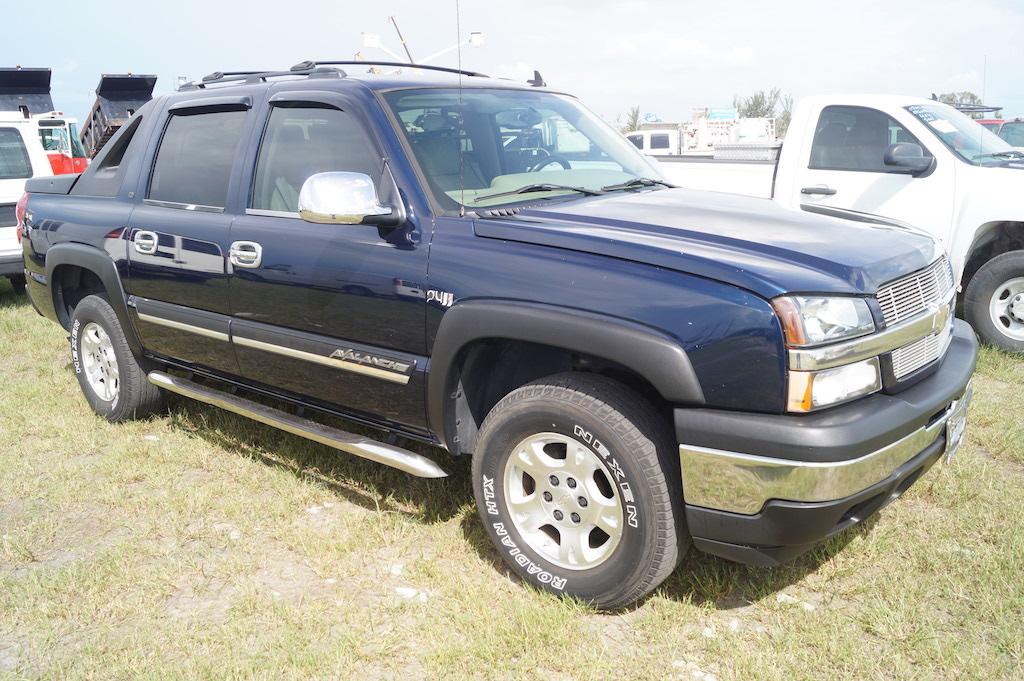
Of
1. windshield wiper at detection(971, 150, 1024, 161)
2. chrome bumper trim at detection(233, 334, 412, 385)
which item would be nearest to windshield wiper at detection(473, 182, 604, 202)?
chrome bumper trim at detection(233, 334, 412, 385)

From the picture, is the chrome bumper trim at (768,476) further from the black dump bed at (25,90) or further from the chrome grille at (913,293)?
the black dump bed at (25,90)

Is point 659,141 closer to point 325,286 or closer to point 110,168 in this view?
point 110,168

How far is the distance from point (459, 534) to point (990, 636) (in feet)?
6.43

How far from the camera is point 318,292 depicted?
3510 millimetres

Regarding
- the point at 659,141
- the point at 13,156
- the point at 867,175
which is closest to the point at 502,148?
the point at 867,175

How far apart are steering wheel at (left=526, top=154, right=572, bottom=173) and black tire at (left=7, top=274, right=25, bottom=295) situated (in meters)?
7.46

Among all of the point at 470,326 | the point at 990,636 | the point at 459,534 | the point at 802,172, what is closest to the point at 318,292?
the point at 470,326

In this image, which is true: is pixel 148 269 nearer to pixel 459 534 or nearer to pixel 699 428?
pixel 459 534

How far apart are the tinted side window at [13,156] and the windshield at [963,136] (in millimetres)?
8533

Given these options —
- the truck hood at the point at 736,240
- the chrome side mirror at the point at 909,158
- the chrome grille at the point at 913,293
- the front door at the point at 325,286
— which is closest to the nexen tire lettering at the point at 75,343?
the front door at the point at 325,286

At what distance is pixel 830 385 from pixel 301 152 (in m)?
2.42

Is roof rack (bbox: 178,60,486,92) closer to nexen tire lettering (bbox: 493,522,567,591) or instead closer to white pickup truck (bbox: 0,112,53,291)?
nexen tire lettering (bbox: 493,522,567,591)

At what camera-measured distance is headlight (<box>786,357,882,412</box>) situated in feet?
8.25

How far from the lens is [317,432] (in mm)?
3748
